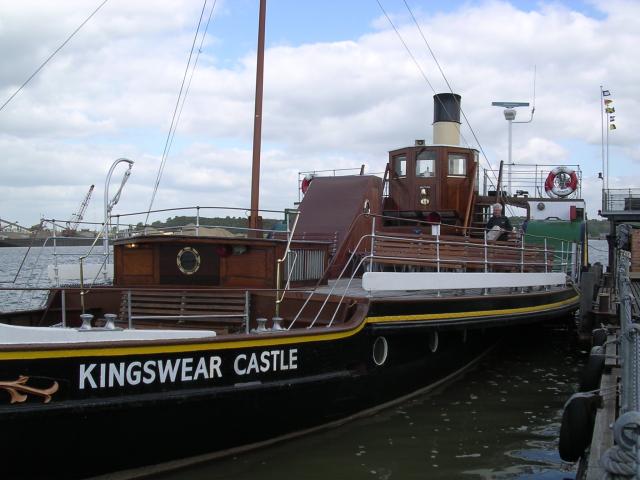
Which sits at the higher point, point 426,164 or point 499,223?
point 426,164

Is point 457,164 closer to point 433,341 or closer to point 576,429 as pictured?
point 433,341

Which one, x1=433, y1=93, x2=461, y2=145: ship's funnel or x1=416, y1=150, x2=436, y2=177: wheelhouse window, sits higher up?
x1=433, y1=93, x2=461, y2=145: ship's funnel

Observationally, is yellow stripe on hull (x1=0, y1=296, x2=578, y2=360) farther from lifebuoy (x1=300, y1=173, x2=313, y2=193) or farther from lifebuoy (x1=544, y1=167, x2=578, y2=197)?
lifebuoy (x1=544, y1=167, x2=578, y2=197)

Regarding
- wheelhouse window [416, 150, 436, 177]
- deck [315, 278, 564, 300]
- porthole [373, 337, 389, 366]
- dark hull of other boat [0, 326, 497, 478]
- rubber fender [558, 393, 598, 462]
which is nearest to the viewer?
dark hull of other boat [0, 326, 497, 478]

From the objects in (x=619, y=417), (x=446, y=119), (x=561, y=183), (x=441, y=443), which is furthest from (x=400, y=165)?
(x=619, y=417)

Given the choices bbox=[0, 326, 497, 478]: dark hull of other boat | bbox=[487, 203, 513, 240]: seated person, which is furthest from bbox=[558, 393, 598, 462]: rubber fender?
bbox=[487, 203, 513, 240]: seated person

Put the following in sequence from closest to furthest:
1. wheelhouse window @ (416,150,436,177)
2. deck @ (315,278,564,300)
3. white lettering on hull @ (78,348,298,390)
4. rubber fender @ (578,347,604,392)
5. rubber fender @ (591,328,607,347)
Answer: white lettering on hull @ (78,348,298,390) → rubber fender @ (578,347,604,392) → deck @ (315,278,564,300) → rubber fender @ (591,328,607,347) → wheelhouse window @ (416,150,436,177)

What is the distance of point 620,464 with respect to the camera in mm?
3932

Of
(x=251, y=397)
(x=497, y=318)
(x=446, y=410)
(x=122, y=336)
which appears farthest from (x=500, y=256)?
(x=122, y=336)

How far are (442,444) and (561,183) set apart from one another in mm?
12601

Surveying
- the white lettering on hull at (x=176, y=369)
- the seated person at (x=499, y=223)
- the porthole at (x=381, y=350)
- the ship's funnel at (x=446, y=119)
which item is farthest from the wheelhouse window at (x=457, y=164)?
the white lettering on hull at (x=176, y=369)

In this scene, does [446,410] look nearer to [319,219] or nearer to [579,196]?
[319,219]

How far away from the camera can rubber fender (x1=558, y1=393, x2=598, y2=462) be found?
6.12 m

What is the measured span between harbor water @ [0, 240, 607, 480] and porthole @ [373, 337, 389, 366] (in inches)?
31.9
